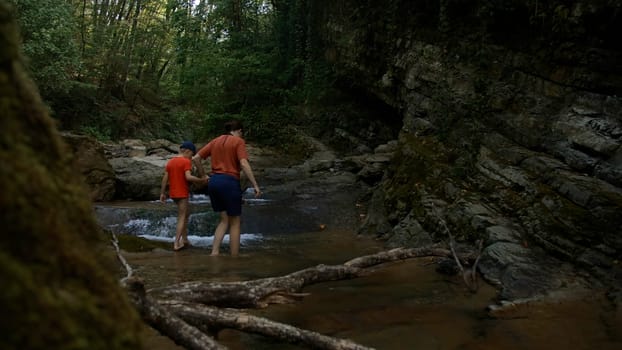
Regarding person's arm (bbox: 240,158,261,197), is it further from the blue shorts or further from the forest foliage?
the forest foliage

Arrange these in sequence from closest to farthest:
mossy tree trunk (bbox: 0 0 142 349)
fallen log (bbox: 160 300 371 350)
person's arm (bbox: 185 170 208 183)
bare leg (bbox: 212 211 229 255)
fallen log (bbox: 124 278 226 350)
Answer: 1. mossy tree trunk (bbox: 0 0 142 349)
2. fallen log (bbox: 124 278 226 350)
3. fallen log (bbox: 160 300 371 350)
4. bare leg (bbox: 212 211 229 255)
5. person's arm (bbox: 185 170 208 183)

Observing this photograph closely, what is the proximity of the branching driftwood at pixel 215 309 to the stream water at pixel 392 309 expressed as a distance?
0.64 ft

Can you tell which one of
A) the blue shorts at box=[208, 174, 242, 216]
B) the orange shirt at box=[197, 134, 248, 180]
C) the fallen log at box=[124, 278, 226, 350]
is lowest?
the blue shorts at box=[208, 174, 242, 216]

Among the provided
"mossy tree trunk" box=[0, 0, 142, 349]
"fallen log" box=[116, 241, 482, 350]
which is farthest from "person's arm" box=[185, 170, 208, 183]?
"mossy tree trunk" box=[0, 0, 142, 349]

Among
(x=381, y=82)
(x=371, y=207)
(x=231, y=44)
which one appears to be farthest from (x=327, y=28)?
(x=371, y=207)

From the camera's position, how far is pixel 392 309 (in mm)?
4750

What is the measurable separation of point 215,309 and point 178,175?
17.9 feet

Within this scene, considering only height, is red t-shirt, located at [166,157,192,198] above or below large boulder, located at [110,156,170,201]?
above

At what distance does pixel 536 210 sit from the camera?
22.9ft

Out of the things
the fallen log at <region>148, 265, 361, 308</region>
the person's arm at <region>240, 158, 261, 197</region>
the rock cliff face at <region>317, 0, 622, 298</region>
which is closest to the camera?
the fallen log at <region>148, 265, 361, 308</region>

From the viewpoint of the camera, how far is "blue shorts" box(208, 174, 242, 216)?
7156 millimetres

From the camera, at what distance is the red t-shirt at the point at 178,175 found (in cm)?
812

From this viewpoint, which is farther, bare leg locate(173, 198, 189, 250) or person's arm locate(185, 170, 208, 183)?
bare leg locate(173, 198, 189, 250)

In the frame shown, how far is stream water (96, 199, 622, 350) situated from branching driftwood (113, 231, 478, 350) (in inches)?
7.7
